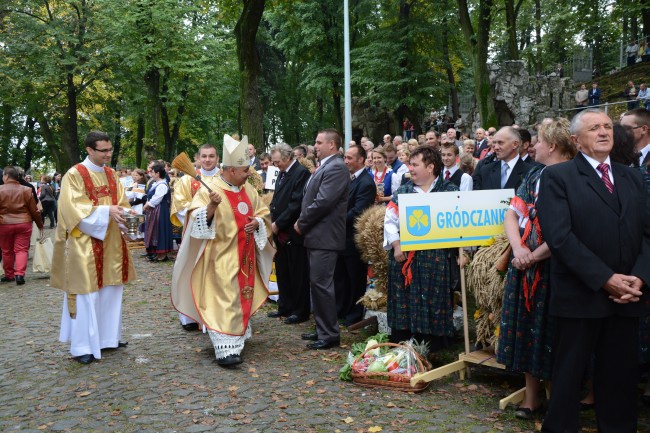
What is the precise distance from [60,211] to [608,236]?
5.31m

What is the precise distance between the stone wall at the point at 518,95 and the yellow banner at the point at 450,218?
19.2m

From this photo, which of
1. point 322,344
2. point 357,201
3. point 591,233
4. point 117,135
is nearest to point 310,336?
point 322,344

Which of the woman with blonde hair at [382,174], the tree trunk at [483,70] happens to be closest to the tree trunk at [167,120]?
the tree trunk at [483,70]

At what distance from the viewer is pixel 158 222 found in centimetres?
1376

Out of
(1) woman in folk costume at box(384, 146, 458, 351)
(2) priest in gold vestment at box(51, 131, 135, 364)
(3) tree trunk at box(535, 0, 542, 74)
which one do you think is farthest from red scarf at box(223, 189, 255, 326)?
(3) tree trunk at box(535, 0, 542, 74)

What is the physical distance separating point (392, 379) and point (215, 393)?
1.55m

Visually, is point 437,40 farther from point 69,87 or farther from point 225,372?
point 225,372

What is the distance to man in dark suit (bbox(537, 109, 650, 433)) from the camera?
3789mm

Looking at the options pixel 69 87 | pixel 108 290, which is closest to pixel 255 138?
pixel 108 290

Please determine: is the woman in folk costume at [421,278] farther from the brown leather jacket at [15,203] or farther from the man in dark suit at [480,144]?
the brown leather jacket at [15,203]

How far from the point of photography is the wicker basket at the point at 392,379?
5359 mm

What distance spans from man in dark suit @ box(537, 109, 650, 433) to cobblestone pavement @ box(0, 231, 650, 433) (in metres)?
0.66

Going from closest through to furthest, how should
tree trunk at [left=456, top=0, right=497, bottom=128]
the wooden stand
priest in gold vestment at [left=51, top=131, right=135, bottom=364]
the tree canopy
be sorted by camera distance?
the wooden stand, priest in gold vestment at [left=51, top=131, right=135, bottom=364], tree trunk at [left=456, top=0, right=497, bottom=128], the tree canopy

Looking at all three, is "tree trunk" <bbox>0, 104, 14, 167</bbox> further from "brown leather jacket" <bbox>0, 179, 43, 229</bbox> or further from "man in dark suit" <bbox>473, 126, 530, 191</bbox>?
"man in dark suit" <bbox>473, 126, 530, 191</bbox>
